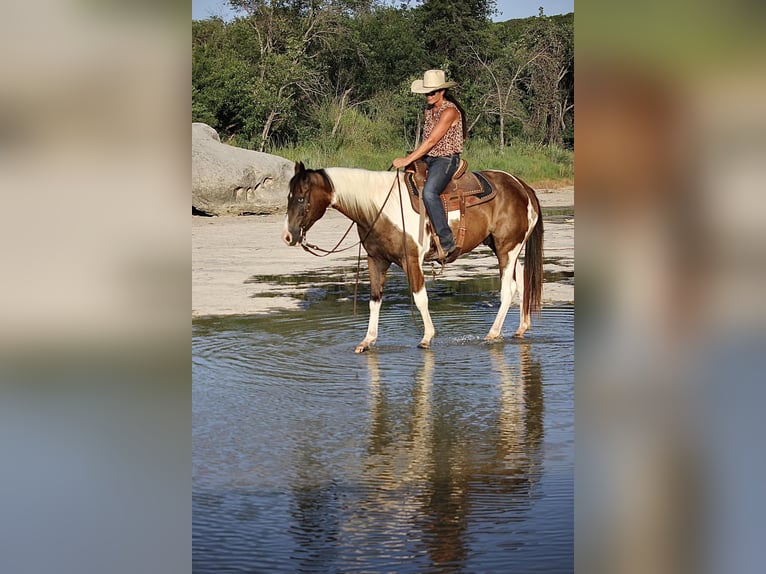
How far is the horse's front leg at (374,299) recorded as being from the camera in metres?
7.61

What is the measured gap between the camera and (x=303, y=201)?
7602mm

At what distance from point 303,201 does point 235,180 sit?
28.5ft

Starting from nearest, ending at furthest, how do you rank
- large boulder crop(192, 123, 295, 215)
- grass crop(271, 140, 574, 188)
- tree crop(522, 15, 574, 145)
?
1. large boulder crop(192, 123, 295, 215)
2. grass crop(271, 140, 574, 188)
3. tree crop(522, 15, 574, 145)

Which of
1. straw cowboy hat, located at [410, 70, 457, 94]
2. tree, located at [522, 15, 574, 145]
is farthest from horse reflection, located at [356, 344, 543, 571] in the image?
tree, located at [522, 15, 574, 145]

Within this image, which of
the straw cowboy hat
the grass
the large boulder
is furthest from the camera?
the grass

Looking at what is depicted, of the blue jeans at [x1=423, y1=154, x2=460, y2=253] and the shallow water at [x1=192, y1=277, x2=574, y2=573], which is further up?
the blue jeans at [x1=423, y1=154, x2=460, y2=253]

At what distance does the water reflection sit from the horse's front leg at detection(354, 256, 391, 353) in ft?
2.54

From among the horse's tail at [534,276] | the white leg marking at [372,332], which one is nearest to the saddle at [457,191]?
the horse's tail at [534,276]

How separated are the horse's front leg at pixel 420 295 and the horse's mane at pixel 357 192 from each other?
487 millimetres

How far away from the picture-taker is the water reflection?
3.70m

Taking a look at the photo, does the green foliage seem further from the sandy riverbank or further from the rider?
the rider
